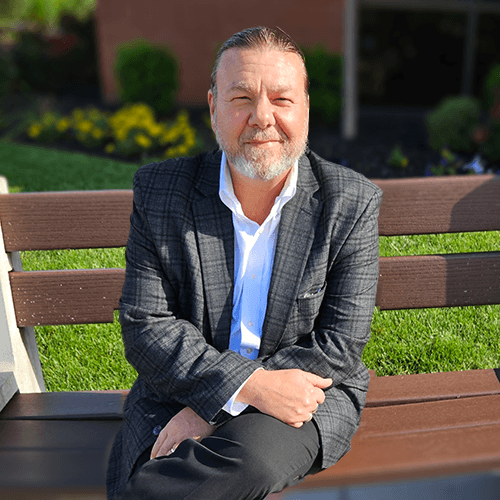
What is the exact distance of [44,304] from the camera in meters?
2.54

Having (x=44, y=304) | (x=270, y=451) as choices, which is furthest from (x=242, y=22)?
(x=270, y=451)

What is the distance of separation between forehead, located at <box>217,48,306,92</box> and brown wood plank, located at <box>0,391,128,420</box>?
1.29 meters

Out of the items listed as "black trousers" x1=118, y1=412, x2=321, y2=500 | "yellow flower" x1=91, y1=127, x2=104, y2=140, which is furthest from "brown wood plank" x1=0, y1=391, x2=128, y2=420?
"yellow flower" x1=91, y1=127, x2=104, y2=140

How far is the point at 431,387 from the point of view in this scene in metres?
2.45

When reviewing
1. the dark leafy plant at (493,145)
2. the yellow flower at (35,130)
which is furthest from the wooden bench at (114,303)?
the yellow flower at (35,130)

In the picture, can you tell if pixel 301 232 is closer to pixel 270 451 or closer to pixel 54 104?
pixel 270 451

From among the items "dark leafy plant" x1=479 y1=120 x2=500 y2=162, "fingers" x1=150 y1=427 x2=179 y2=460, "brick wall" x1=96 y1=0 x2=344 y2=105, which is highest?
"brick wall" x1=96 y1=0 x2=344 y2=105

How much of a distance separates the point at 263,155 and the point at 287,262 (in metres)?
0.36

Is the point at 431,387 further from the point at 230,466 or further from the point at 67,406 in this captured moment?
the point at 67,406

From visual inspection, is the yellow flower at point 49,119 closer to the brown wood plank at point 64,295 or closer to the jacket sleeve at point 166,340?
the brown wood plank at point 64,295

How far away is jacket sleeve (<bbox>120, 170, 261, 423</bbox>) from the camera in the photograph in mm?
1958

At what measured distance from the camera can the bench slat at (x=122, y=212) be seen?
8.04ft

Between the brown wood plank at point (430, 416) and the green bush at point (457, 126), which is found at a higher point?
the green bush at point (457, 126)

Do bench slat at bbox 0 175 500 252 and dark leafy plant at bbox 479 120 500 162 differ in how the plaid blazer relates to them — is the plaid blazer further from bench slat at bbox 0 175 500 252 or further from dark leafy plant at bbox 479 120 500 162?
dark leafy plant at bbox 479 120 500 162
